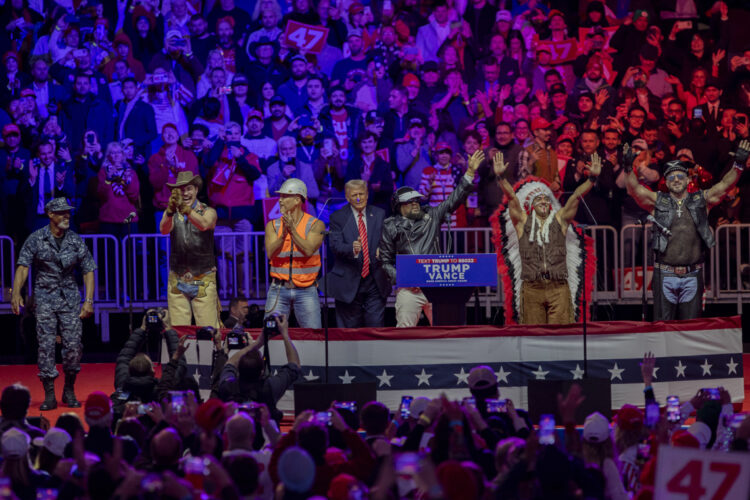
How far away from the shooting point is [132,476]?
4852 mm

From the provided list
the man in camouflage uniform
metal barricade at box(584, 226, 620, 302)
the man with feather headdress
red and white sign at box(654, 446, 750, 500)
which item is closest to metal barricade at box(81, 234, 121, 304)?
the man in camouflage uniform

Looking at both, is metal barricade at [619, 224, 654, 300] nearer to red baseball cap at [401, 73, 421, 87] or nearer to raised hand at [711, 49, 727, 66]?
raised hand at [711, 49, 727, 66]

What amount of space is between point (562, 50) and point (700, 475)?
36.6 feet

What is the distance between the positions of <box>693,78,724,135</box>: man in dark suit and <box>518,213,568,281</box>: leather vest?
13.0 ft

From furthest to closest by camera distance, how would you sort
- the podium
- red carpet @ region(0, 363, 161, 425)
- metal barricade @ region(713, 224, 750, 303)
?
metal barricade @ region(713, 224, 750, 303), red carpet @ region(0, 363, 161, 425), the podium

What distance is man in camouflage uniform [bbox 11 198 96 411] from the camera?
11344 mm

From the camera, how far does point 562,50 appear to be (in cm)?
1537

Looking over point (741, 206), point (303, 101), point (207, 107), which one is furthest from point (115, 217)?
point (741, 206)

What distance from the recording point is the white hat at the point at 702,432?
634 cm

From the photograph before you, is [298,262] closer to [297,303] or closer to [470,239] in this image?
[297,303]

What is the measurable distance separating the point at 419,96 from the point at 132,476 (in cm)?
1074

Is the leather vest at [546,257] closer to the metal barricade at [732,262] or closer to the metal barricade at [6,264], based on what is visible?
the metal barricade at [732,262]

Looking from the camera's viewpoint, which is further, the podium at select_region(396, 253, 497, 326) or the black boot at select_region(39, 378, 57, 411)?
the black boot at select_region(39, 378, 57, 411)

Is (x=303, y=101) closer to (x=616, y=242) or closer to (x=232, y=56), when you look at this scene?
(x=232, y=56)
